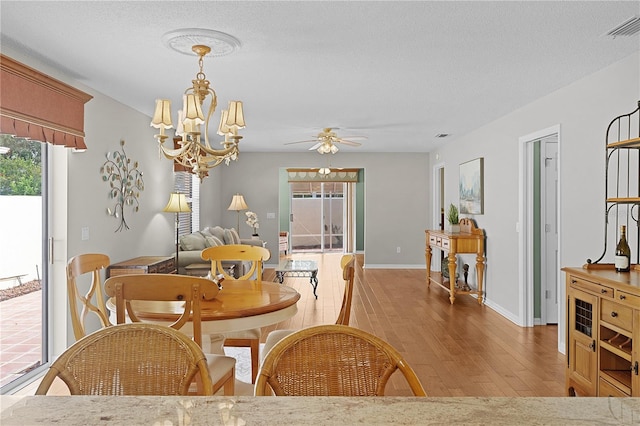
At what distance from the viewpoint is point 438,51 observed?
11.1ft

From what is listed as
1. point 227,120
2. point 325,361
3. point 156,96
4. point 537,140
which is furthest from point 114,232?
point 537,140

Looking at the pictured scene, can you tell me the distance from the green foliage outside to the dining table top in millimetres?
1511

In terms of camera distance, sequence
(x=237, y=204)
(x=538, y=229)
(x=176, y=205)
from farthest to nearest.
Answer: (x=237, y=204) < (x=176, y=205) < (x=538, y=229)

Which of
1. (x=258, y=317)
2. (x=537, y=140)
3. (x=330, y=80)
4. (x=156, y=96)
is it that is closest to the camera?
(x=258, y=317)

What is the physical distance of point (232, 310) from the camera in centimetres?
261

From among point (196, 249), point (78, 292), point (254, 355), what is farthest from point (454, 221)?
point (78, 292)

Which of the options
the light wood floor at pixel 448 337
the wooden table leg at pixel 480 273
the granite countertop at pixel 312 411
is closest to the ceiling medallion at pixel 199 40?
the granite countertop at pixel 312 411

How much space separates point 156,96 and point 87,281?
1.88 meters

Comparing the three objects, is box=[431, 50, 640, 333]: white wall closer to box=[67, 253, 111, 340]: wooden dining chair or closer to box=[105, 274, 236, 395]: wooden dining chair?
box=[105, 274, 236, 395]: wooden dining chair

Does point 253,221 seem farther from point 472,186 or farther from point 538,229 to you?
point 538,229

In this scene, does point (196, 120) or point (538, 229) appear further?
point (538, 229)

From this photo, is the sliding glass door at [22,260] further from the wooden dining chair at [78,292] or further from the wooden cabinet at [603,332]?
the wooden cabinet at [603,332]

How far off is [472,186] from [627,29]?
13.4 feet

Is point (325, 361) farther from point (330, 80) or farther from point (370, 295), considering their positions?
point (370, 295)
